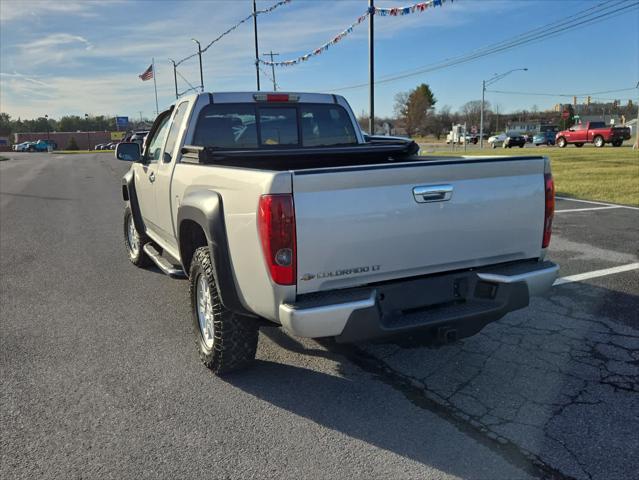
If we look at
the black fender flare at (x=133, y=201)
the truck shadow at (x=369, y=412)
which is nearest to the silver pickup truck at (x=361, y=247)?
the truck shadow at (x=369, y=412)

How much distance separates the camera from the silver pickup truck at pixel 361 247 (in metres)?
2.88

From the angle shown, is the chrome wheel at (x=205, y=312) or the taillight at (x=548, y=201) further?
the chrome wheel at (x=205, y=312)

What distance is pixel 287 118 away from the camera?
17.1ft

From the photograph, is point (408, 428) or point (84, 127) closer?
point (408, 428)

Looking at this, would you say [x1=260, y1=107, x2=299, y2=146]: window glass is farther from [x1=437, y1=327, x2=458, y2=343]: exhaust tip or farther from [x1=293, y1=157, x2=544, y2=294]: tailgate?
[x1=437, y1=327, x2=458, y2=343]: exhaust tip

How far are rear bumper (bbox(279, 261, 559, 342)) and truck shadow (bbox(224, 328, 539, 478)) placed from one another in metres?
0.53

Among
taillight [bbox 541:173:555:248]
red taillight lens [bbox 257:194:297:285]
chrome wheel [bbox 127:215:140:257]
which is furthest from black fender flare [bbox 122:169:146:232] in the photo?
taillight [bbox 541:173:555:248]

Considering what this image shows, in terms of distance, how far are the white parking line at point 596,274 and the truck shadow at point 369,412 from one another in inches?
116

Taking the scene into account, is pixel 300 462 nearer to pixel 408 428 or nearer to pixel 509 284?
pixel 408 428

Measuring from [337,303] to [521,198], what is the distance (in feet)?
4.88

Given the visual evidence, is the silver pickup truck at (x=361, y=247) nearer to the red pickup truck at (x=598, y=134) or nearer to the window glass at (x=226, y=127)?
the window glass at (x=226, y=127)

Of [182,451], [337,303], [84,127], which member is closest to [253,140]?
[337,303]

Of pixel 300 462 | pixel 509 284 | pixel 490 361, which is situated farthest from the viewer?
pixel 490 361

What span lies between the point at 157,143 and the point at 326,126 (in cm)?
184
